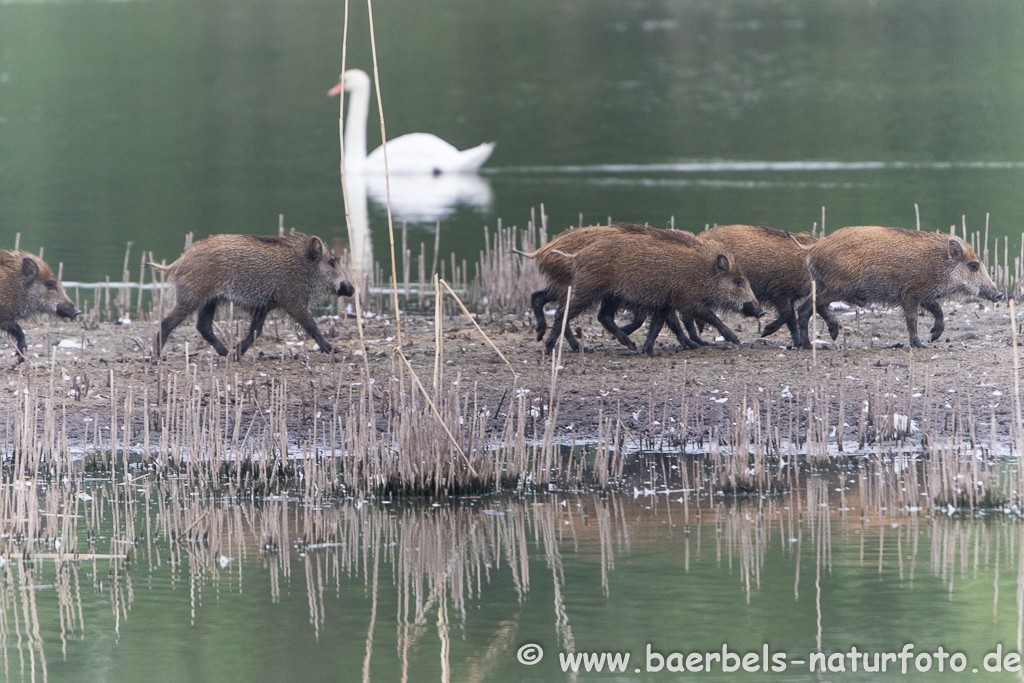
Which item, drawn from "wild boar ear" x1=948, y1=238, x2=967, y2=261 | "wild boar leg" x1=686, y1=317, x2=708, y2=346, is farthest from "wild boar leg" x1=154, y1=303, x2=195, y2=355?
"wild boar ear" x1=948, y1=238, x2=967, y2=261

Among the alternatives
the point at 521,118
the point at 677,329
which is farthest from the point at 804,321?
the point at 521,118

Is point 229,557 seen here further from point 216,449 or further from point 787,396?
point 787,396

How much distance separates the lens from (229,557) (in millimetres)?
7734

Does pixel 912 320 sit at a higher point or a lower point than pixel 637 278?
lower

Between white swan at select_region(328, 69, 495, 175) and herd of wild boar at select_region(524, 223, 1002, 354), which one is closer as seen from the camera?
herd of wild boar at select_region(524, 223, 1002, 354)

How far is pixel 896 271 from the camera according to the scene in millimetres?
12086

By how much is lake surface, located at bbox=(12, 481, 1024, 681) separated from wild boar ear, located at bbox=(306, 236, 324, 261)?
369 cm

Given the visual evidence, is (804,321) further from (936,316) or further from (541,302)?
(541,302)

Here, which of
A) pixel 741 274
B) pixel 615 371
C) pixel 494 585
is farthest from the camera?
pixel 741 274

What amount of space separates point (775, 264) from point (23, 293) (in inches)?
236

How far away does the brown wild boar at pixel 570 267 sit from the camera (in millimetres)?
11844

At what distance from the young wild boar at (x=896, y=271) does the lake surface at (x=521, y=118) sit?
7.36m

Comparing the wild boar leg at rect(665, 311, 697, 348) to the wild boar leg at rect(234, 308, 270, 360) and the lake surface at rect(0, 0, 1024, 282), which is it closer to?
the wild boar leg at rect(234, 308, 270, 360)

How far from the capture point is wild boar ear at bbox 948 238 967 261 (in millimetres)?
12203
